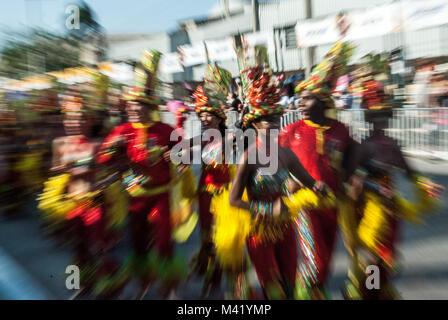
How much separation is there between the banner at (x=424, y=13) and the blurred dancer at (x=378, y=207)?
172 inches

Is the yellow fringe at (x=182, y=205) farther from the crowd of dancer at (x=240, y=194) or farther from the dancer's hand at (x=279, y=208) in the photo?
the dancer's hand at (x=279, y=208)

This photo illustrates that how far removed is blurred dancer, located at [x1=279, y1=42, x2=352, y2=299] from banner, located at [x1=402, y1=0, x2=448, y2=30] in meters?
4.01

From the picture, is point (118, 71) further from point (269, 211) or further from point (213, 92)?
point (269, 211)

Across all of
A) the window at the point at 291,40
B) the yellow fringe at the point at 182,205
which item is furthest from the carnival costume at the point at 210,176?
the window at the point at 291,40

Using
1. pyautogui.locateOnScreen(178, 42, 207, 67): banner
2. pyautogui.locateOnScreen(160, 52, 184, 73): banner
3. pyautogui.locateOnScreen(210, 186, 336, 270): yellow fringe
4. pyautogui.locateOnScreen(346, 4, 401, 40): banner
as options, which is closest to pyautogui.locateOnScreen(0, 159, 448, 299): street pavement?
pyautogui.locateOnScreen(210, 186, 336, 270): yellow fringe

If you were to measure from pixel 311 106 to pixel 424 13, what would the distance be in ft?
15.2

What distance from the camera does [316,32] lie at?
5941 millimetres

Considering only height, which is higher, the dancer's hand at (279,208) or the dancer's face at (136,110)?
the dancer's face at (136,110)

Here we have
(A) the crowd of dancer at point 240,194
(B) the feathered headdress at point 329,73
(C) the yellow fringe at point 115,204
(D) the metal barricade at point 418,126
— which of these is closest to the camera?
(A) the crowd of dancer at point 240,194

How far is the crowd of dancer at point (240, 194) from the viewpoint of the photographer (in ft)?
8.09

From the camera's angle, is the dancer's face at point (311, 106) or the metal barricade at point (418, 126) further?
the metal barricade at point (418, 126)

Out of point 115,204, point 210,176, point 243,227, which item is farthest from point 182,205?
point 243,227

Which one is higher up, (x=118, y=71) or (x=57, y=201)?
(x=118, y=71)

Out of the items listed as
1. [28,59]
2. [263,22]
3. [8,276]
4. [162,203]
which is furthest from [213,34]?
[8,276]
